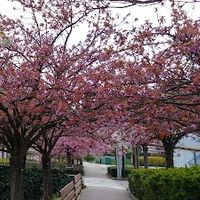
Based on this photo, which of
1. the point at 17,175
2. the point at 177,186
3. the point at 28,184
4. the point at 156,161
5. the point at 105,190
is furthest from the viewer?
the point at 156,161

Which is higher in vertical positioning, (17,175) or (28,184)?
(17,175)

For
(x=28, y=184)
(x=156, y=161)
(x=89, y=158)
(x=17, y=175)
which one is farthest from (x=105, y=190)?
(x=89, y=158)

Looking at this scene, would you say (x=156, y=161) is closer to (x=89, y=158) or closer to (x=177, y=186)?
(x=89, y=158)

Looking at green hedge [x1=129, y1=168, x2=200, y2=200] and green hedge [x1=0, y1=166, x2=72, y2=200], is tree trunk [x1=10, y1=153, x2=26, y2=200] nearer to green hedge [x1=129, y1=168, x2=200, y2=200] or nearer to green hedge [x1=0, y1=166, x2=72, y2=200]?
green hedge [x1=129, y1=168, x2=200, y2=200]

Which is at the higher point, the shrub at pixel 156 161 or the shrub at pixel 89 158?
the shrub at pixel 89 158

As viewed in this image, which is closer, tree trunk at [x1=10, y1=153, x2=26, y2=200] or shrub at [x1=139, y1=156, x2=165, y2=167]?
tree trunk at [x1=10, y1=153, x2=26, y2=200]

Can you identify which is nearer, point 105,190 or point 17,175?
point 17,175

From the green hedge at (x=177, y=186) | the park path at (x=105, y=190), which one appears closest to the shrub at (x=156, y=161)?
the park path at (x=105, y=190)

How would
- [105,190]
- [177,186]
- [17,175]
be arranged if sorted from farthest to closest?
1. [105,190]
2. [17,175]
3. [177,186]

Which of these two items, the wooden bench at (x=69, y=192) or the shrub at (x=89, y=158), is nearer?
the wooden bench at (x=69, y=192)

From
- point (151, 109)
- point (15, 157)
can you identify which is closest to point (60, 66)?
point (15, 157)

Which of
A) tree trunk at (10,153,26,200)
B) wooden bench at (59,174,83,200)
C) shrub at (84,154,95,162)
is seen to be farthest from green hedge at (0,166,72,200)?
shrub at (84,154,95,162)

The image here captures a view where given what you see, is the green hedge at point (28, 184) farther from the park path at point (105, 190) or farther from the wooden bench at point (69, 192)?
the park path at point (105, 190)

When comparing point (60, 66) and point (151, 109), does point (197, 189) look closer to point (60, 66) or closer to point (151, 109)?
point (151, 109)
